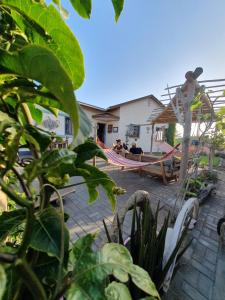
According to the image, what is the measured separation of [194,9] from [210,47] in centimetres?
116

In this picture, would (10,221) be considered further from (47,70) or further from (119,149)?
(119,149)

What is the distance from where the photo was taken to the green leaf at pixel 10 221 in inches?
13.5

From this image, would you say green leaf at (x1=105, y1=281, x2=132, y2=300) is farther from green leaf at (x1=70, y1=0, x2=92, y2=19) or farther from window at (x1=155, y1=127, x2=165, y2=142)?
window at (x1=155, y1=127, x2=165, y2=142)

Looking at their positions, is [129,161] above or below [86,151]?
below

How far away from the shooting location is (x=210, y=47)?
13.1 ft

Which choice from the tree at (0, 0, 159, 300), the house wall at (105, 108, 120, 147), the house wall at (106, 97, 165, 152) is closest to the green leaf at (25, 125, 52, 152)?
the tree at (0, 0, 159, 300)

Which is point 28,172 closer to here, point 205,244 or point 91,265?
point 91,265

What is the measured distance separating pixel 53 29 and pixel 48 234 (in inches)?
15.1

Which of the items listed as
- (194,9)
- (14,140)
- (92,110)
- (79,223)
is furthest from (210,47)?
(92,110)

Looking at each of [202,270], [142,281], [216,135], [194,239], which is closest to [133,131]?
[216,135]

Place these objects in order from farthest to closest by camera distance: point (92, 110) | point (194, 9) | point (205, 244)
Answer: point (92, 110) < point (194, 9) < point (205, 244)

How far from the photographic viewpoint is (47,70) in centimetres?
19

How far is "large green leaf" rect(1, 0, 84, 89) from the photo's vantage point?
0.88ft

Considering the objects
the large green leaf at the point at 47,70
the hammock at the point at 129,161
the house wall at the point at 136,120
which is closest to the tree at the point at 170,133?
the house wall at the point at 136,120
